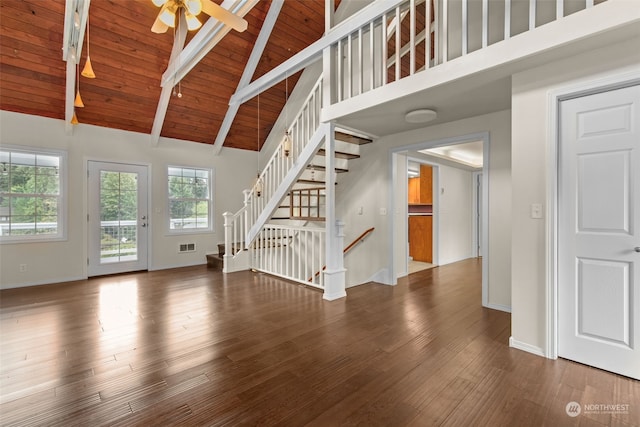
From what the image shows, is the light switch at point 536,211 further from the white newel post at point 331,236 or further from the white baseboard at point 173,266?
the white baseboard at point 173,266

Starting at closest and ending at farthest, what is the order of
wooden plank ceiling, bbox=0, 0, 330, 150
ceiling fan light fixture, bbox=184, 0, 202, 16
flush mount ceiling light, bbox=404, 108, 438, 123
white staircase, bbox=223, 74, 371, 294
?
ceiling fan light fixture, bbox=184, 0, 202, 16, flush mount ceiling light, bbox=404, 108, 438, 123, wooden plank ceiling, bbox=0, 0, 330, 150, white staircase, bbox=223, 74, 371, 294

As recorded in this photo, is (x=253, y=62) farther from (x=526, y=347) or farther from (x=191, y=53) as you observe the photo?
(x=526, y=347)

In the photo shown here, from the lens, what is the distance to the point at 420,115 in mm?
3371

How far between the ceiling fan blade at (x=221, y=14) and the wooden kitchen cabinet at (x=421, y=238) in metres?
5.12

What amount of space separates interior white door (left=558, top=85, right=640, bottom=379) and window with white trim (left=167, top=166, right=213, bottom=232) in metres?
6.25

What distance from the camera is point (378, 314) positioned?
3.33m

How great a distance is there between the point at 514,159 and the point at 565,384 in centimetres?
173

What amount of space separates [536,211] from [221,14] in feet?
11.1

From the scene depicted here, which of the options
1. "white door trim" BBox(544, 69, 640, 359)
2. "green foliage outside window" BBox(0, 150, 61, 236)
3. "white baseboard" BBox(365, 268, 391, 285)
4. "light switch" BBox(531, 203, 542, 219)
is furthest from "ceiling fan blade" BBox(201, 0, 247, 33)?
"green foliage outside window" BBox(0, 150, 61, 236)

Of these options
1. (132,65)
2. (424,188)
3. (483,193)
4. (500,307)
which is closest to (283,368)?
(500,307)

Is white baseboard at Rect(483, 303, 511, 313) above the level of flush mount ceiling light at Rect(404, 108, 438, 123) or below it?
below

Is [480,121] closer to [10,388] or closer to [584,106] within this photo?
[584,106]

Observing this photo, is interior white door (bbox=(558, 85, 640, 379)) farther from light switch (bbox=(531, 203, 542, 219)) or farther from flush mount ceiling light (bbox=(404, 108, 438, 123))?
flush mount ceiling light (bbox=(404, 108, 438, 123))

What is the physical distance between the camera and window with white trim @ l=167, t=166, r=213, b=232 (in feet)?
20.2
